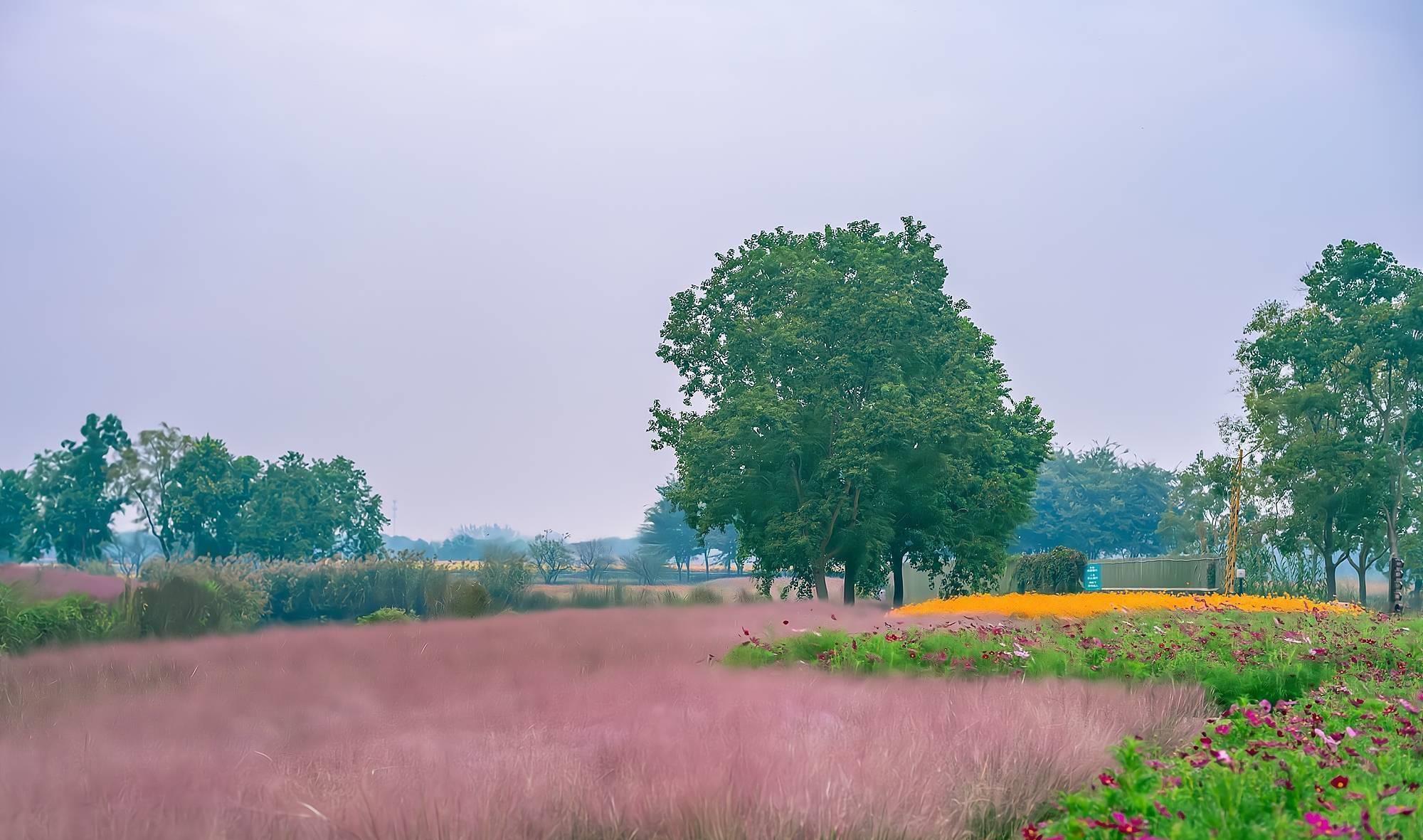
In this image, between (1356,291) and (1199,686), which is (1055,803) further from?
(1356,291)

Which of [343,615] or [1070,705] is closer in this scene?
[1070,705]

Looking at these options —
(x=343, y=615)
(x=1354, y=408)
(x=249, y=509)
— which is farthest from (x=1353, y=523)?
(x=249, y=509)

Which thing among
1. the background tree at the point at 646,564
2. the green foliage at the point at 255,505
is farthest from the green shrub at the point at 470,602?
the background tree at the point at 646,564

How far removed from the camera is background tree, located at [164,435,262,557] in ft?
190

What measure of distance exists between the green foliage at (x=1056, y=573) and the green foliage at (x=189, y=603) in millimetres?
23134

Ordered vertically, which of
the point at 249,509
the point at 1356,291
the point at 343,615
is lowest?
the point at 343,615

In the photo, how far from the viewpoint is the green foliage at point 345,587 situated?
29.6 meters

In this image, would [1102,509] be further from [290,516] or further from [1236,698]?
[1236,698]

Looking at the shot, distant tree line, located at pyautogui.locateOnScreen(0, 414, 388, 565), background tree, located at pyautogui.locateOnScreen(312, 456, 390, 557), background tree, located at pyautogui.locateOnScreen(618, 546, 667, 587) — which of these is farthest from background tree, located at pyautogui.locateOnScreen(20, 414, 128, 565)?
background tree, located at pyautogui.locateOnScreen(618, 546, 667, 587)

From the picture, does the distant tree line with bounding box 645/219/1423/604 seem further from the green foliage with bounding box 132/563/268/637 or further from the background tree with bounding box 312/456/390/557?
the background tree with bounding box 312/456/390/557

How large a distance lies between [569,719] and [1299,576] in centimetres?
3280

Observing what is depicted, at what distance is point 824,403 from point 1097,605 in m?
9.84

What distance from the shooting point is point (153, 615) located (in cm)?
1848

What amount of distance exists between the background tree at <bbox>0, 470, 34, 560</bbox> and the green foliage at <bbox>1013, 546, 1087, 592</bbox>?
52656 mm
